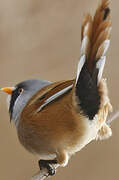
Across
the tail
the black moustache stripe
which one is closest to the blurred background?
the black moustache stripe

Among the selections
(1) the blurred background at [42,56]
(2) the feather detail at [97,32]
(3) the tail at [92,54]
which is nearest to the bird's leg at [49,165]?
(3) the tail at [92,54]

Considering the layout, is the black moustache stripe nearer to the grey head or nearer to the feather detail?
the grey head

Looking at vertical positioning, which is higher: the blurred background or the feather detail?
the feather detail

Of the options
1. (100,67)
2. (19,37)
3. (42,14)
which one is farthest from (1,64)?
(100,67)

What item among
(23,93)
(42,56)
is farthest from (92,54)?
(42,56)

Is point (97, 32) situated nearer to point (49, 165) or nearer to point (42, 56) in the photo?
point (49, 165)

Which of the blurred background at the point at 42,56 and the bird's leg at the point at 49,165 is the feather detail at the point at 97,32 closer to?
the bird's leg at the point at 49,165
